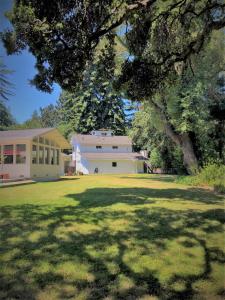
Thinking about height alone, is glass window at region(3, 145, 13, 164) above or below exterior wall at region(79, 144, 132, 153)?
below

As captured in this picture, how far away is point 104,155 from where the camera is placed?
159 ft

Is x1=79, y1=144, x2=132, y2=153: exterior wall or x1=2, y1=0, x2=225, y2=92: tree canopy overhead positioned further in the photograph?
x1=79, y1=144, x2=132, y2=153: exterior wall

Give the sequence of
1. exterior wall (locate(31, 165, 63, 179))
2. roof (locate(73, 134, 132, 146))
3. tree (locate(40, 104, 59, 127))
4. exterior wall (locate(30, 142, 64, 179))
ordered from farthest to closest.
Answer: roof (locate(73, 134, 132, 146)), exterior wall (locate(31, 165, 63, 179)), exterior wall (locate(30, 142, 64, 179)), tree (locate(40, 104, 59, 127))

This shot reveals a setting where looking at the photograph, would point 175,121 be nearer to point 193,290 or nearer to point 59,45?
point 59,45

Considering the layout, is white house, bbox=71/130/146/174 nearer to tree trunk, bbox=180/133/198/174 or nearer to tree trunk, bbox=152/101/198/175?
tree trunk, bbox=152/101/198/175

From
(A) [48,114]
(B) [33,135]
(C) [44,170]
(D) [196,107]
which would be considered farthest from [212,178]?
(A) [48,114]

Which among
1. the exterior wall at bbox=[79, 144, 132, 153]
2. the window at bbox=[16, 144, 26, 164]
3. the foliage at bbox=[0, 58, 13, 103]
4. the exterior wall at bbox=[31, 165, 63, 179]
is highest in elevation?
the exterior wall at bbox=[79, 144, 132, 153]

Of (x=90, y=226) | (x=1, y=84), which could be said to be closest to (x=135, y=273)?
(x=90, y=226)

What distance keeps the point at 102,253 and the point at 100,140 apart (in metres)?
44.4

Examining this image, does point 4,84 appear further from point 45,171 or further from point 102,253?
point 45,171

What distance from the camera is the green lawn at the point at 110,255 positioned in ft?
14.1

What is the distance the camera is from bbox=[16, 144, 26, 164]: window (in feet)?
75.9

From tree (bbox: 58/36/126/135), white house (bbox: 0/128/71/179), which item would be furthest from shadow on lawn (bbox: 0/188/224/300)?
tree (bbox: 58/36/126/135)

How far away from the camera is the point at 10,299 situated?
12.9 ft
